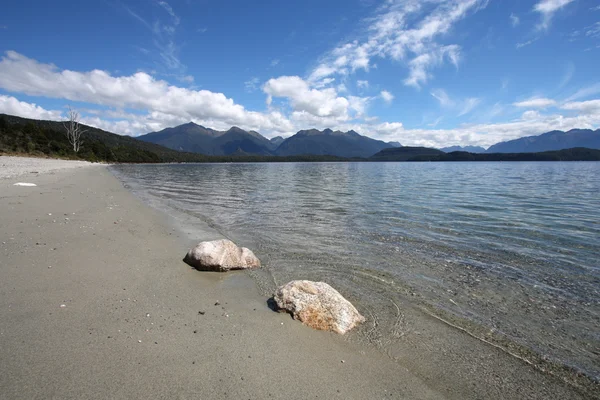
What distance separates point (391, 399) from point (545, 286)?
6.70 m

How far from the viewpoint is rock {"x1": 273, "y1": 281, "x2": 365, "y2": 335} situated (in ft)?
18.5

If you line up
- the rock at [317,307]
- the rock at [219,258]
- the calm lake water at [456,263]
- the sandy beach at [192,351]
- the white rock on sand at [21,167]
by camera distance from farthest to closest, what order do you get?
the white rock on sand at [21,167] → the rock at [219,258] → the calm lake water at [456,263] → the rock at [317,307] → the sandy beach at [192,351]

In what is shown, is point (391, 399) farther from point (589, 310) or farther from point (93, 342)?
point (589, 310)

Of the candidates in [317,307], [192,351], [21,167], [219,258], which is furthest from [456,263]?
[21,167]

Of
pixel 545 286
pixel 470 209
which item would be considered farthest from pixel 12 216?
pixel 470 209

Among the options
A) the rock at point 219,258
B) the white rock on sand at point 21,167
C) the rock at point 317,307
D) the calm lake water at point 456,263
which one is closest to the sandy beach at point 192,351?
the rock at point 317,307

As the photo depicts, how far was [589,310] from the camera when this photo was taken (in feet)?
22.1

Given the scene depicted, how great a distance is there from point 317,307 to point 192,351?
7.86ft

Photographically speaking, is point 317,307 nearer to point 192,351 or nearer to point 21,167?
point 192,351

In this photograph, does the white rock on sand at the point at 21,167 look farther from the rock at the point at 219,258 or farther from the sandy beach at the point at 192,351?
the sandy beach at the point at 192,351

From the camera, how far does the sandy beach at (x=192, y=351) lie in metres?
3.78

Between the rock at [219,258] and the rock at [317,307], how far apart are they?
265 centimetres

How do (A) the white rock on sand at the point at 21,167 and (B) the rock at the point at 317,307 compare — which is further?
(A) the white rock on sand at the point at 21,167

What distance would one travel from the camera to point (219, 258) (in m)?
8.33
